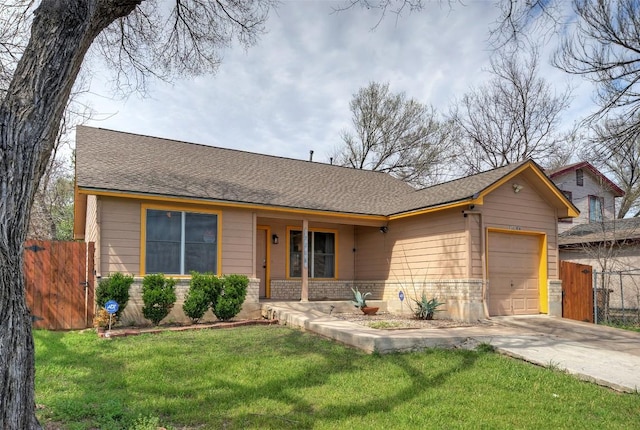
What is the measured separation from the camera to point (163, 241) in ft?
35.3

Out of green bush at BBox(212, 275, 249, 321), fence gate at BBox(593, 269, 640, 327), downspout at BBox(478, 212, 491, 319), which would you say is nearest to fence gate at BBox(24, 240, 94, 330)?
green bush at BBox(212, 275, 249, 321)

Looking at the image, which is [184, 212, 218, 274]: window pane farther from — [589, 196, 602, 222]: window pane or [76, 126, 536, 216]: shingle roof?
[589, 196, 602, 222]: window pane

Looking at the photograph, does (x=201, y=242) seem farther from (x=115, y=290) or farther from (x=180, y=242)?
(x=115, y=290)

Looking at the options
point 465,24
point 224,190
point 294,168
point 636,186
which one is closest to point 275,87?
point 294,168

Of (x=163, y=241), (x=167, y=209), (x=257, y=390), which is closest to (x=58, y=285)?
(x=163, y=241)

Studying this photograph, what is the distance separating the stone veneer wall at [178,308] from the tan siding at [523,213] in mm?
6020

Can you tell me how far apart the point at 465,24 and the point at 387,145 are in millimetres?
19166

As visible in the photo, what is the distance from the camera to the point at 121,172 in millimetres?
11148

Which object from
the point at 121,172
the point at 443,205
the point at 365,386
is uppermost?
the point at 121,172

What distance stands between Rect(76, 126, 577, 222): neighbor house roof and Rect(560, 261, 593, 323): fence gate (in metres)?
1.70

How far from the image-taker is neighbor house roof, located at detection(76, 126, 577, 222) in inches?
426

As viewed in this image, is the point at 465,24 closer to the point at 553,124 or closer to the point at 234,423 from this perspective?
the point at 234,423

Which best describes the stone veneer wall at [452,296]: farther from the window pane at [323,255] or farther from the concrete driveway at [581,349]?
the window pane at [323,255]

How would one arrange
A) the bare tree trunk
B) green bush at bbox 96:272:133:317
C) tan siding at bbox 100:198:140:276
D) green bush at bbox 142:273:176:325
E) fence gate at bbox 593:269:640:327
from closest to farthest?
the bare tree trunk, green bush at bbox 96:272:133:317, green bush at bbox 142:273:176:325, tan siding at bbox 100:198:140:276, fence gate at bbox 593:269:640:327
